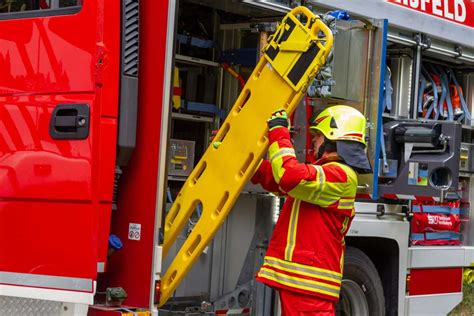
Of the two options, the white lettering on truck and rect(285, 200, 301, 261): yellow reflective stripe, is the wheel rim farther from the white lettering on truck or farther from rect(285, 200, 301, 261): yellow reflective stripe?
the white lettering on truck

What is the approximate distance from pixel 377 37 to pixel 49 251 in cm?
252

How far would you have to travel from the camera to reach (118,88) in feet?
15.0

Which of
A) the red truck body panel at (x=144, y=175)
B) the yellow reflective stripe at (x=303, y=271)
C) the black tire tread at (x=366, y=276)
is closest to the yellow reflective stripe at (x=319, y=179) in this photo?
the yellow reflective stripe at (x=303, y=271)

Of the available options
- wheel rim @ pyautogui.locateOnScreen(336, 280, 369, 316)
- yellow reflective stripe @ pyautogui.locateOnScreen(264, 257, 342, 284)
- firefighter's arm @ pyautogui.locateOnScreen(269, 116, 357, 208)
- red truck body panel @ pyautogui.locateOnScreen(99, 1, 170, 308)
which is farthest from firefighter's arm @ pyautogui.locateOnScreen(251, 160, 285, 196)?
wheel rim @ pyautogui.locateOnScreen(336, 280, 369, 316)

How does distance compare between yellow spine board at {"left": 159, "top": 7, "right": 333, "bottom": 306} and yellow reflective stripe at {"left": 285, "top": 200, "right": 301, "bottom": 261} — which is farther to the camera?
yellow reflective stripe at {"left": 285, "top": 200, "right": 301, "bottom": 261}

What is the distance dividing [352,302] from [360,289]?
0.36ft

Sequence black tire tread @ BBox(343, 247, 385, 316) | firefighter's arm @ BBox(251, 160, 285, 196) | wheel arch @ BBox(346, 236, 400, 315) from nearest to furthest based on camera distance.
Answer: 1. firefighter's arm @ BBox(251, 160, 285, 196)
2. black tire tread @ BBox(343, 247, 385, 316)
3. wheel arch @ BBox(346, 236, 400, 315)

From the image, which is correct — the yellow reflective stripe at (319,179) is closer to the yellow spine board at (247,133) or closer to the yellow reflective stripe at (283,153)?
the yellow reflective stripe at (283,153)

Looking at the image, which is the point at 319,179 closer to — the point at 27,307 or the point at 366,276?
the point at 27,307

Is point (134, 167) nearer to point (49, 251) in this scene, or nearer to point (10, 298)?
point (49, 251)

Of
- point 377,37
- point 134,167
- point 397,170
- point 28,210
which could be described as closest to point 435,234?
point 397,170

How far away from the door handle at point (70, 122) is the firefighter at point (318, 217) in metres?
0.94

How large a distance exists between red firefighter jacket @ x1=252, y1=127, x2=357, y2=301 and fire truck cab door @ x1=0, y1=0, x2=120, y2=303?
0.90m

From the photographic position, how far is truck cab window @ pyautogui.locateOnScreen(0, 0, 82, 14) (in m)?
4.59
